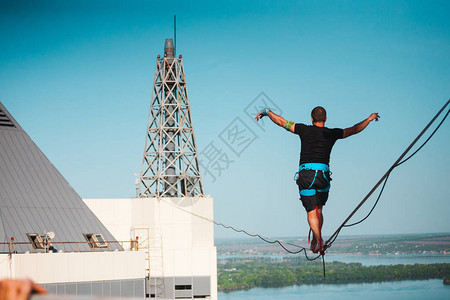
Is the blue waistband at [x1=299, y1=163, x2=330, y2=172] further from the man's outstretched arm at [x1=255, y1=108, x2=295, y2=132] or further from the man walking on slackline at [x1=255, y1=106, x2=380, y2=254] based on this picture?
the man's outstretched arm at [x1=255, y1=108, x2=295, y2=132]

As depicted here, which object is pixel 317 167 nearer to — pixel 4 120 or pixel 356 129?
pixel 356 129

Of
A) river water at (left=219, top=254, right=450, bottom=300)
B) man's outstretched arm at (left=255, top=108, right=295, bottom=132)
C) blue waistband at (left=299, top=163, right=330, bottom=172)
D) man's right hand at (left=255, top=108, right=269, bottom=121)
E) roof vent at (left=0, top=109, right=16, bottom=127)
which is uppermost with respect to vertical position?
roof vent at (left=0, top=109, right=16, bottom=127)

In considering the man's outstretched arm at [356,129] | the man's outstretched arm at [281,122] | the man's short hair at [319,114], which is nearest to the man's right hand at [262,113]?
the man's outstretched arm at [281,122]

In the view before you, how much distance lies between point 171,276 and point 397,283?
121 metres

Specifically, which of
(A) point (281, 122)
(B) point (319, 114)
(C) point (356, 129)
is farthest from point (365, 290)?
(A) point (281, 122)

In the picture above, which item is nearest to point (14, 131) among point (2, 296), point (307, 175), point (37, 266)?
point (37, 266)

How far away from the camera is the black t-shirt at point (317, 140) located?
37.9 ft

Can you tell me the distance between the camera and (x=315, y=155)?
11633 millimetres

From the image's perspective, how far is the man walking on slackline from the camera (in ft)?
37.9

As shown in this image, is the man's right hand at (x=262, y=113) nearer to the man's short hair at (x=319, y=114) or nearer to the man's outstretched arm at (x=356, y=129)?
the man's short hair at (x=319, y=114)

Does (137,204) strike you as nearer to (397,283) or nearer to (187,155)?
(187,155)

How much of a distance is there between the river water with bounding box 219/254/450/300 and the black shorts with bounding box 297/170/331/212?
12407 cm

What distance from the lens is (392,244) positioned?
144 meters

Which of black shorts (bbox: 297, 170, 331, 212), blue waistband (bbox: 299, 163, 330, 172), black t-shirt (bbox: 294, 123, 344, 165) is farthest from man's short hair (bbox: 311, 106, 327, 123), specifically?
black shorts (bbox: 297, 170, 331, 212)
